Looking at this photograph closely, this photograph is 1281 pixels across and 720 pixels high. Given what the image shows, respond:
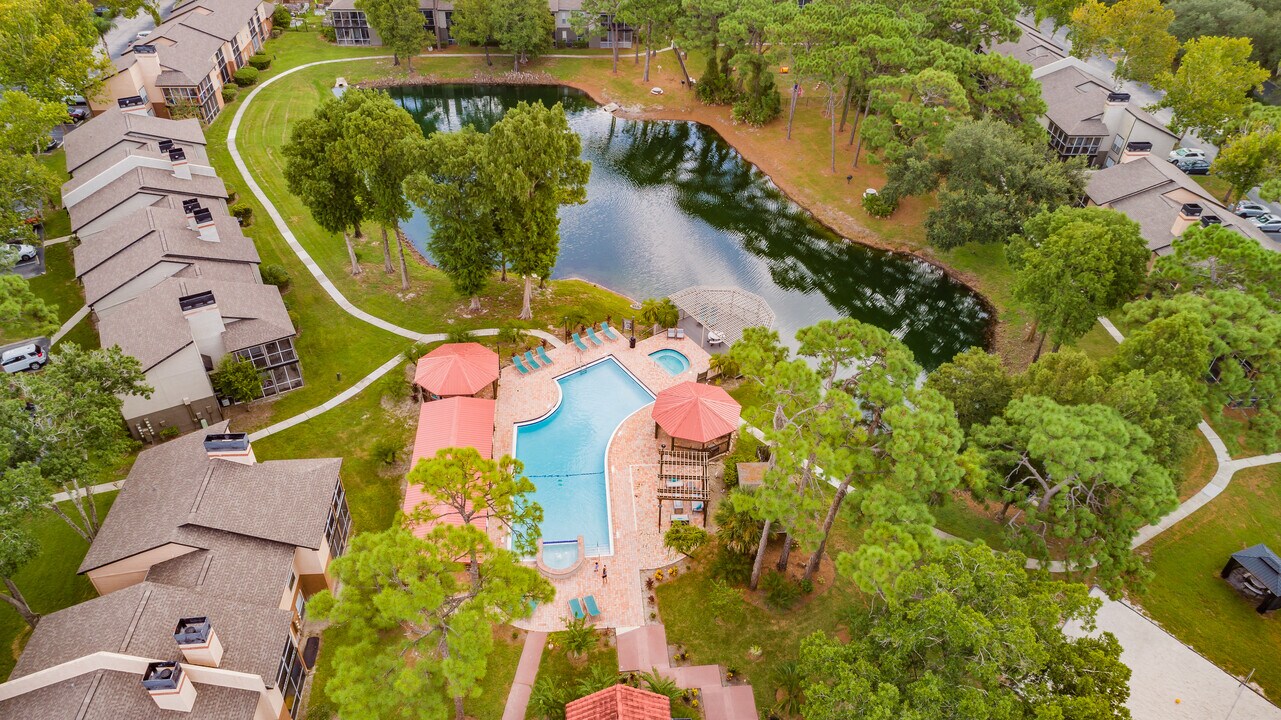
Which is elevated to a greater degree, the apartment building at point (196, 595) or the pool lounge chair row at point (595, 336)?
the apartment building at point (196, 595)

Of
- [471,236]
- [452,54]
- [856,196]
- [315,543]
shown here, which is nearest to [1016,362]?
[856,196]

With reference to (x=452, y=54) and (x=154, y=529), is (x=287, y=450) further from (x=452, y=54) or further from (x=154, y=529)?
(x=452, y=54)

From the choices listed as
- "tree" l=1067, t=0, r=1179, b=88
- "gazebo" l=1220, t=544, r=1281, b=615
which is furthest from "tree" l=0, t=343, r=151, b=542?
"tree" l=1067, t=0, r=1179, b=88

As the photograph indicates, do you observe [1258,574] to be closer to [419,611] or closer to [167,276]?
[419,611]

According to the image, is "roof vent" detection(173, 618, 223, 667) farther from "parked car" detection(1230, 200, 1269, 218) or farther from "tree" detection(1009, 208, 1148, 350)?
"parked car" detection(1230, 200, 1269, 218)

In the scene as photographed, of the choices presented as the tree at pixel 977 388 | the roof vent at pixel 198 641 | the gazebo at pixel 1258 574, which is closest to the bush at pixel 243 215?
the roof vent at pixel 198 641

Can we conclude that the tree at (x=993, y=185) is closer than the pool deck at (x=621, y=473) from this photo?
No

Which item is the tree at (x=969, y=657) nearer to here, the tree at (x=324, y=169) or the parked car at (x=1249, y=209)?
the tree at (x=324, y=169)

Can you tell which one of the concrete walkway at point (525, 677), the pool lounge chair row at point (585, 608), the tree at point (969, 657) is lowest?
the concrete walkway at point (525, 677)
